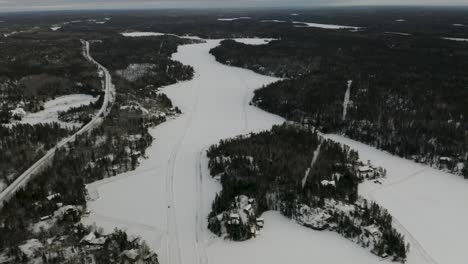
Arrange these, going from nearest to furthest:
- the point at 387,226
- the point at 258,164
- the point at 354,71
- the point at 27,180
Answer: the point at 387,226
the point at 27,180
the point at 258,164
the point at 354,71

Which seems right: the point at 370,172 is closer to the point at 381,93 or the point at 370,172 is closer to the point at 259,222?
the point at 259,222

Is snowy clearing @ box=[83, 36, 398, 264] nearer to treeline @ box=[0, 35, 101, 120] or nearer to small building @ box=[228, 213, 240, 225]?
small building @ box=[228, 213, 240, 225]

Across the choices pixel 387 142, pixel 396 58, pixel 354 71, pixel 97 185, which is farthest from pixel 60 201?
Result: pixel 396 58

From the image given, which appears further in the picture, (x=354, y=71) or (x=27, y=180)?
(x=354, y=71)

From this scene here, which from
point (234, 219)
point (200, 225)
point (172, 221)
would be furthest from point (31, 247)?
point (234, 219)

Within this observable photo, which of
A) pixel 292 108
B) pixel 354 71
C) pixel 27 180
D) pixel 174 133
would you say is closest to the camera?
pixel 27 180

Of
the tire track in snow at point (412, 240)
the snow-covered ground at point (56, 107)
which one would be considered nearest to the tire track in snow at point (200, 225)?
the tire track in snow at point (412, 240)

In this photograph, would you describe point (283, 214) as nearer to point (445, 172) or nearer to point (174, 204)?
point (174, 204)
